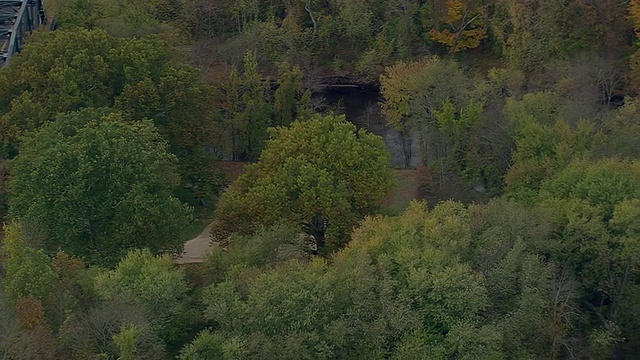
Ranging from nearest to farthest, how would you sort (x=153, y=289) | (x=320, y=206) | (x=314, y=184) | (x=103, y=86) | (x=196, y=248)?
(x=153, y=289) < (x=320, y=206) < (x=314, y=184) < (x=196, y=248) < (x=103, y=86)

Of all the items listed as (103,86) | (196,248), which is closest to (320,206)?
(196,248)

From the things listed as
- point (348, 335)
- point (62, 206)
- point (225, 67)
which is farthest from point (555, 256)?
point (225, 67)

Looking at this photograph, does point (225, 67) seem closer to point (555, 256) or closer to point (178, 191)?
point (178, 191)

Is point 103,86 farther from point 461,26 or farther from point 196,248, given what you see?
point 461,26

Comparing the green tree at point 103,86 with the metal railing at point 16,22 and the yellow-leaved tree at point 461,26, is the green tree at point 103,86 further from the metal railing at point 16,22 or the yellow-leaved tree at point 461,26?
the yellow-leaved tree at point 461,26

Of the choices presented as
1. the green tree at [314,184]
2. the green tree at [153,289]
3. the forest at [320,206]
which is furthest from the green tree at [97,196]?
the green tree at [153,289]

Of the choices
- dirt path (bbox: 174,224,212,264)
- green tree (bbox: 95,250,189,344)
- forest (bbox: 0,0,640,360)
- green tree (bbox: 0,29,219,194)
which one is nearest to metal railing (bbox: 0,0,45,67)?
forest (bbox: 0,0,640,360)
